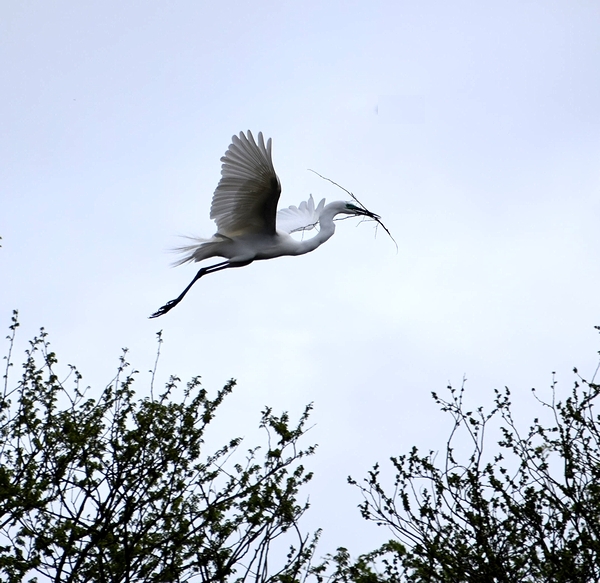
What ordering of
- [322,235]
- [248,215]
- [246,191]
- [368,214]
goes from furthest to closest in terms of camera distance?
[368,214]
[322,235]
[248,215]
[246,191]

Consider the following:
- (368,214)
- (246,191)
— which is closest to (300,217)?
(368,214)

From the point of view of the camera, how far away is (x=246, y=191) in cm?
999

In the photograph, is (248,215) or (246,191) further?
(248,215)

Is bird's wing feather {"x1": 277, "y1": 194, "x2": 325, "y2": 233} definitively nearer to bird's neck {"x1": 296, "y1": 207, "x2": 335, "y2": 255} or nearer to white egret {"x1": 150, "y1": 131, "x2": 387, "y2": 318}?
white egret {"x1": 150, "y1": 131, "x2": 387, "y2": 318}

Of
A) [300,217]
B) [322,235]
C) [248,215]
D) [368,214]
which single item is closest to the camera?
[248,215]

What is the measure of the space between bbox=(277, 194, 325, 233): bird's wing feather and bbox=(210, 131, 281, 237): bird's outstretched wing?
1.45 m

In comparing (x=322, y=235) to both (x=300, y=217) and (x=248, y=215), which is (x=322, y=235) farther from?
(x=300, y=217)

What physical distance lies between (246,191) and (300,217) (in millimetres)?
2620

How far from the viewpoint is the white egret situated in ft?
31.2

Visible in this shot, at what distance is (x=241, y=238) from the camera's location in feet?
35.1

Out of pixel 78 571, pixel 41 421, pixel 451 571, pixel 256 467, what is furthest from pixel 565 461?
pixel 41 421

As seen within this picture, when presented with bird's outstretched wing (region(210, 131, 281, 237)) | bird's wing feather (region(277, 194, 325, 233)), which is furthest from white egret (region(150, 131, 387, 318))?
bird's wing feather (region(277, 194, 325, 233))

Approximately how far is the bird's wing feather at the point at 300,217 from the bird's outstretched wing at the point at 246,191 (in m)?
1.45

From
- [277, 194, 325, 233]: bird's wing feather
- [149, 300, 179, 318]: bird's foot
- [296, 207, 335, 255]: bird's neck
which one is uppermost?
[277, 194, 325, 233]: bird's wing feather
